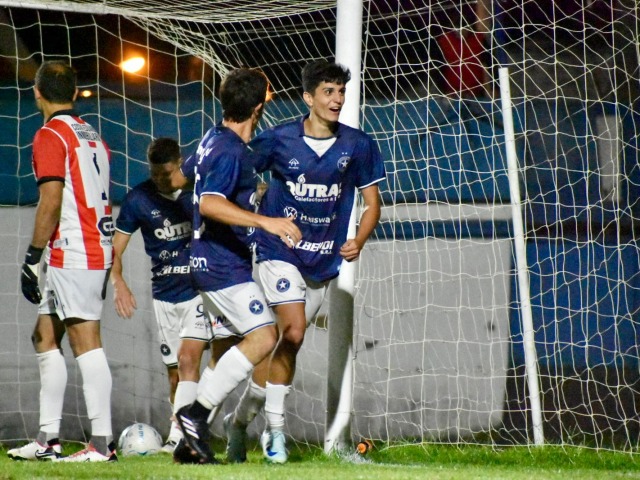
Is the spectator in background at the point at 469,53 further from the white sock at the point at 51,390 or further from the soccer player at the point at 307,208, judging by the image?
the white sock at the point at 51,390

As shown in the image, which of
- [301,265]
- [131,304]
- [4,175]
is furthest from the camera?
[4,175]

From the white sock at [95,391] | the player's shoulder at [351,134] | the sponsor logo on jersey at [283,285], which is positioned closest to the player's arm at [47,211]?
the white sock at [95,391]

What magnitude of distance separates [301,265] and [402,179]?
2408 millimetres

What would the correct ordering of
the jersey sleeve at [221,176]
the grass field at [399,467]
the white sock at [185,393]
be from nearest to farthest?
the grass field at [399,467]
the jersey sleeve at [221,176]
the white sock at [185,393]

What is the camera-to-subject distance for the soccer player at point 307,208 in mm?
5445

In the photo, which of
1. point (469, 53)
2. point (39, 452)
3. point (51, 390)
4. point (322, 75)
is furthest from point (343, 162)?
point (469, 53)

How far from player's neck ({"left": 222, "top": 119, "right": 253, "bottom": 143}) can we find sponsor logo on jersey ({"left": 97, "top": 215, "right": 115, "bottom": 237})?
0.91 m

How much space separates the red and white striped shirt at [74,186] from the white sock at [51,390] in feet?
1.74

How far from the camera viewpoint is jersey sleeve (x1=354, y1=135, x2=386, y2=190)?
5648mm

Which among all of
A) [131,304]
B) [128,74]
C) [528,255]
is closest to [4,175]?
[128,74]

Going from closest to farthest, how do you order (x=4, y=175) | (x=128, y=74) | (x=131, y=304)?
1. (x=131, y=304)
2. (x=4, y=175)
3. (x=128, y=74)

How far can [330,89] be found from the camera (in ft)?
18.1

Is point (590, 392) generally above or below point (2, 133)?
below

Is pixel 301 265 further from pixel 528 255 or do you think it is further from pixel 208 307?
pixel 528 255
